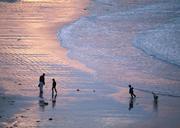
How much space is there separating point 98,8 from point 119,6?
183 cm

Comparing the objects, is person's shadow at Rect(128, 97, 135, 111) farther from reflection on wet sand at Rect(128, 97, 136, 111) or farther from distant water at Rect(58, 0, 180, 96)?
distant water at Rect(58, 0, 180, 96)

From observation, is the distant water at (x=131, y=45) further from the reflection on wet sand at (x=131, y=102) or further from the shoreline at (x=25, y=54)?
the reflection on wet sand at (x=131, y=102)

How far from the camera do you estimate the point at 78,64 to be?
1112 inches

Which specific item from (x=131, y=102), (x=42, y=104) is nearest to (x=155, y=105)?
(x=131, y=102)

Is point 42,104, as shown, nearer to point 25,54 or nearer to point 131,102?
point 131,102

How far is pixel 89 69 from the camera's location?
27.3 m

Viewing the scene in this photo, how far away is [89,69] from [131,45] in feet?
20.7

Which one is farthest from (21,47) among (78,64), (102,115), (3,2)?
(3,2)

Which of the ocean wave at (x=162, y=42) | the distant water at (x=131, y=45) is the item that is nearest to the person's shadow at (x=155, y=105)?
the distant water at (x=131, y=45)

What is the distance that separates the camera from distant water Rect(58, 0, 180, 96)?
25859mm

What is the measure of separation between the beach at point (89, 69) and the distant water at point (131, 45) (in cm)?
4

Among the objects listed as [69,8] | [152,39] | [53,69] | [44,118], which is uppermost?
[69,8]

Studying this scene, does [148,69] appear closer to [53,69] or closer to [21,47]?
[53,69]

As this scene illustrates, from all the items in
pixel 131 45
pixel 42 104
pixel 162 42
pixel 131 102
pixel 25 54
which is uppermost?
pixel 162 42
